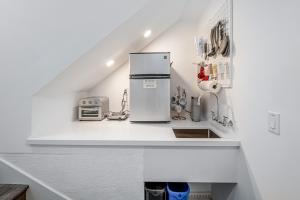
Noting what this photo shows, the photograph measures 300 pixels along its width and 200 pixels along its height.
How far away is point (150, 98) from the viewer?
1.98 m

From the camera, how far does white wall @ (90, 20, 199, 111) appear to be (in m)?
2.38

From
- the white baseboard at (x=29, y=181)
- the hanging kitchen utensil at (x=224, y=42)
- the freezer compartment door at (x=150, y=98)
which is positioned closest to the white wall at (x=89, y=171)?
the white baseboard at (x=29, y=181)

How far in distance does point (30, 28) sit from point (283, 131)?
1758 millimetres

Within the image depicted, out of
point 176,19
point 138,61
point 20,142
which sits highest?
point 176,19

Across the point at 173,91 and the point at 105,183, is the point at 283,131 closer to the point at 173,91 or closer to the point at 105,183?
the point at 105,183

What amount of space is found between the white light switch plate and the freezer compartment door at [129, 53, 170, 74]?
1.20 meters

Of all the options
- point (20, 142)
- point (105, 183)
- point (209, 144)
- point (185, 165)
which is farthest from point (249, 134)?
point (20, 142)

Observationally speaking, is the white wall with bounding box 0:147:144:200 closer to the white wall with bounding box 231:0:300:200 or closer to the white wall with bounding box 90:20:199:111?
the white wall with bounding box 231:0:300:200

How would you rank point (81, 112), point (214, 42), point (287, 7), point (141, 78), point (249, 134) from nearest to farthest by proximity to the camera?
point (287, 7), point (249, 134), point (214, 42), point (141, 78), point (81, 112)

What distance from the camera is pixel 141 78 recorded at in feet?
6.49

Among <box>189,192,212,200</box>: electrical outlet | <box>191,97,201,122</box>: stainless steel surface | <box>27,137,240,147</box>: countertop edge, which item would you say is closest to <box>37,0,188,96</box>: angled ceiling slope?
<box>27,137,240,147</box>: countertop edge

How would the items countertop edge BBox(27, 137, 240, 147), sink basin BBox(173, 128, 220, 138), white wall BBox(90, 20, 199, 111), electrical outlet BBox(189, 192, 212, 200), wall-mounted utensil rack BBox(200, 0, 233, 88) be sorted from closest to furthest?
1. countertop edge BBox(27, 137, 240, 147)
2. wall-mounted utensil rack BBox(200, 0, 233, 88)
3. sink basin BBox(173, 128, 220, 138)
4. electrical outlet BBox(189, 192, 212, 200)
5. white wall BBox(90, 20, 199, 111)

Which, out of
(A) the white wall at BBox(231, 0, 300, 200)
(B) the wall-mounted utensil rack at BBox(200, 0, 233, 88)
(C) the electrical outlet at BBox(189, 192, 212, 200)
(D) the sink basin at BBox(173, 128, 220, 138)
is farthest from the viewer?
(C) the electrical outlet at BBox(189, 192, 212, 200)

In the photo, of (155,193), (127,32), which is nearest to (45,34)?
(127,32)
